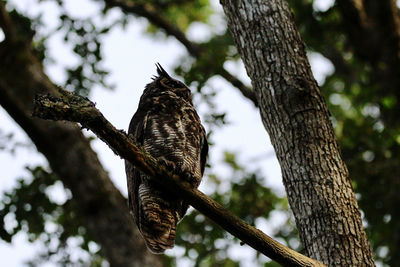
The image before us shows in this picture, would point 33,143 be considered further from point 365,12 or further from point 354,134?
point 365,12

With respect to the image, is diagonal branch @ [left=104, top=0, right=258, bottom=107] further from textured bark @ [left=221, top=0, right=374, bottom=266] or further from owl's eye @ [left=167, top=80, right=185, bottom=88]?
textured bark @ [left=221, top=0, right=374, bottom=266]

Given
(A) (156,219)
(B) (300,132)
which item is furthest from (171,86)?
(B) (300,132)

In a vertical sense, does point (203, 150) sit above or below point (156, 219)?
above

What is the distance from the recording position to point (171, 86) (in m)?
4.52

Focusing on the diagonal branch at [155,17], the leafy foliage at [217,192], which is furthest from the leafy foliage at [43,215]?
the diagonal branch at [155,17]

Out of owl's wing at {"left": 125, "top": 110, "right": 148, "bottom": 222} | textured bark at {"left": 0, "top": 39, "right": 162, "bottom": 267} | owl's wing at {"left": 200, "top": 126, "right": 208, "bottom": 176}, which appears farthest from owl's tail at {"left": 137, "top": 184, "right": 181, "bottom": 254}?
textured bark at {"left": 0, "top": 39, "right": 162, "bottom": 267}

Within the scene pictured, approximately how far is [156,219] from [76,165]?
2.88 meters

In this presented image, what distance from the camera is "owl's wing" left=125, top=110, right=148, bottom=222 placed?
3.63m

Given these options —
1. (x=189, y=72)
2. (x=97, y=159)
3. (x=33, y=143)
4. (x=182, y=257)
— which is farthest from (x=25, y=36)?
(x=182, y=257)

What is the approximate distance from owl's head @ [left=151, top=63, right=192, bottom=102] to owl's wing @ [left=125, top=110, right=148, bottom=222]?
411 mm

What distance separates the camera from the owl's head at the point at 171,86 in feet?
14.5

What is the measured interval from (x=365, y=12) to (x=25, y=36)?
5625mm

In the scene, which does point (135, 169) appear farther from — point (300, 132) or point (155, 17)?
point (155, 17)

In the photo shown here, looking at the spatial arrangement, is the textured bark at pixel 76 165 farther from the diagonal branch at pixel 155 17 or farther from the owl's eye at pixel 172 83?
the diagonal branch at pixel 155 17
